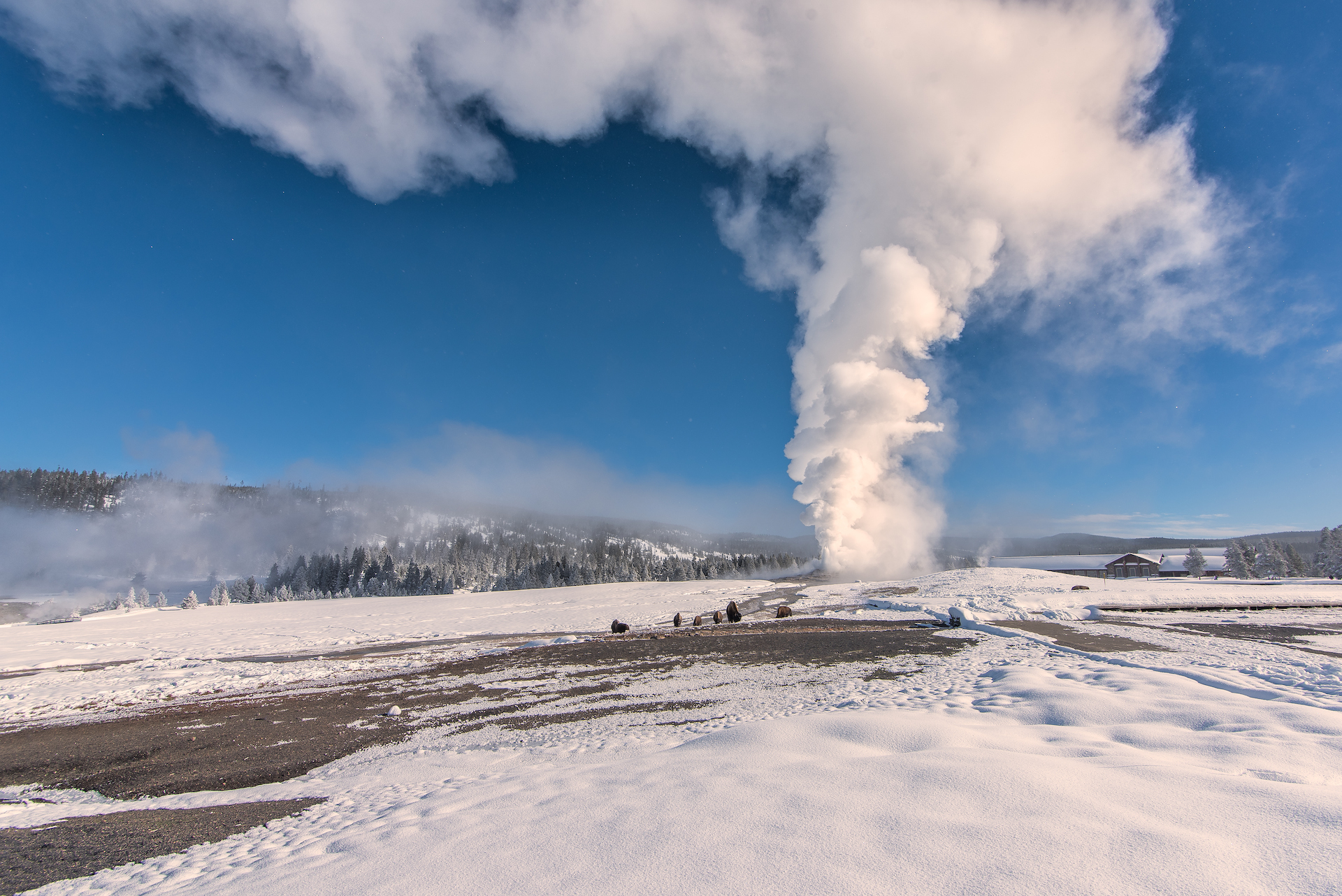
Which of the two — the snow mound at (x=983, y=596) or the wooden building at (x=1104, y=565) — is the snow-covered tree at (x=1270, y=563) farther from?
the snow mound at (x=983, y=596)

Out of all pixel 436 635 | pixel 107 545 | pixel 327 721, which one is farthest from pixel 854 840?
pixel 107 545

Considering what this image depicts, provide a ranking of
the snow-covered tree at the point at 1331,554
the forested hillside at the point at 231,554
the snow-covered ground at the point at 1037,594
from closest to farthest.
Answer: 1. the snow-covered ground at the point at 1037,594
2. the snow-covered tree at the point at 1331,554
3. the forested hillside at the point at 231,554

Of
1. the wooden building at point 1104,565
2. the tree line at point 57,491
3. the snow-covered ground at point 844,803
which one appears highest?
→ the tree line at point 57,491

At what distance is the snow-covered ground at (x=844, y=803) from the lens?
302 centimetres

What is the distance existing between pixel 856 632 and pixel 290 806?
66.7 ft

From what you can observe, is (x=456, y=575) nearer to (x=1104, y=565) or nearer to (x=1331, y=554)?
(x=1104, y=565)

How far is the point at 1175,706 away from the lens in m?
7.39

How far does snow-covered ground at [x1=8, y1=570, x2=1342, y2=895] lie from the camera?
9.91 ft

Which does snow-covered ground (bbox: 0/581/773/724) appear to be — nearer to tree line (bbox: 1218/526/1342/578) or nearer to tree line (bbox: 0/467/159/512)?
tree line (bbox: 1218/526/1342/578)

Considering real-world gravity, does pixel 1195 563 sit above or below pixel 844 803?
below

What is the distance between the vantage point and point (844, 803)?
4047mm

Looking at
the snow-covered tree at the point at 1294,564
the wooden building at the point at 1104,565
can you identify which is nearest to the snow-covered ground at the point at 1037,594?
the snow-covered tree at the point at 1294,564

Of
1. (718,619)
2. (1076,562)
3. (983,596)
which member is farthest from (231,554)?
(1076,562)

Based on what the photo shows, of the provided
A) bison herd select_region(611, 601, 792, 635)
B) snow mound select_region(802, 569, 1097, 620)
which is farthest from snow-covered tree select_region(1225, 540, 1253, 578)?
bison herd select_region(611, 601, 792, 635)
